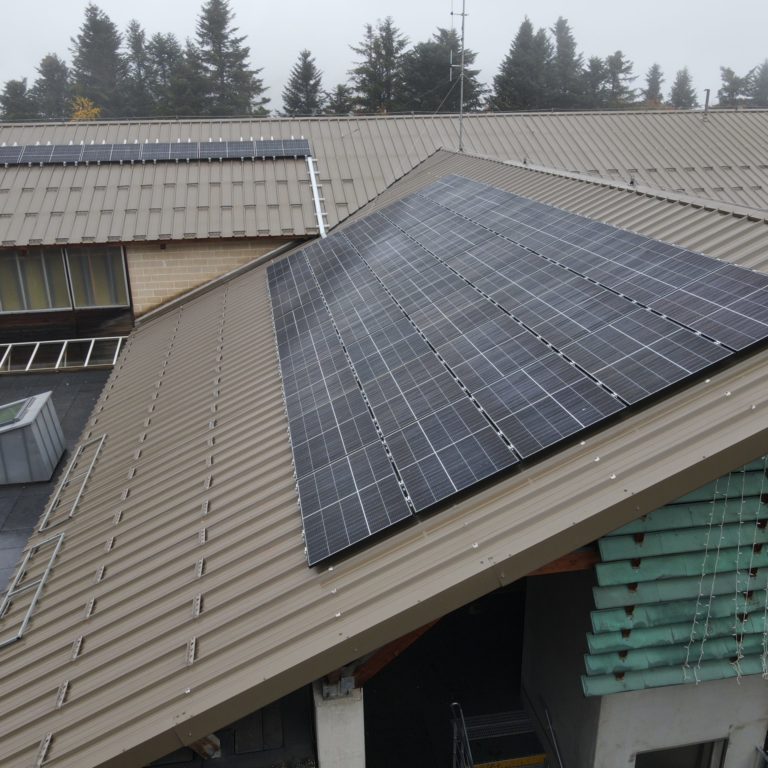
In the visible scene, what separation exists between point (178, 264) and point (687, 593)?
1699 centimetres

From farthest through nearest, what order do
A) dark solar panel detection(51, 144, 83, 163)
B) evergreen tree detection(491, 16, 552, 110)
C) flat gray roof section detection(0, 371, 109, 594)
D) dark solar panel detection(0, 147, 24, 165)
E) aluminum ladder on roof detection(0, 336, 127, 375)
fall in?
evergreen tree detection(491, 16, 552, 110) → dark solar panel detection(51, 144, 83, 163) → dark solar panel detection(0, 147, 24, 165) → aluminum ladder on roof detection(0, 336, 127, 375) → flat gray roof section detection(0, 371, 109, 594)

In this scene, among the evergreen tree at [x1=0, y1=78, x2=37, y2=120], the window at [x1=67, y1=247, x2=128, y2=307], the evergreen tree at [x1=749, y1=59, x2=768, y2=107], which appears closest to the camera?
the window at [x1=67, y1=247, x2=128, y2=307]

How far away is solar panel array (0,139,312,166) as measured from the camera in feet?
76.2

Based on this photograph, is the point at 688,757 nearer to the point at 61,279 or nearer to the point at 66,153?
the point at 61,279

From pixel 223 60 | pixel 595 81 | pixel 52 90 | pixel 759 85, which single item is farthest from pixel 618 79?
pixel 52 90

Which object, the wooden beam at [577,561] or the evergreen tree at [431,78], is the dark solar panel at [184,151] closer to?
the wooden beam at [577,561]

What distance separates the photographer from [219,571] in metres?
8.30

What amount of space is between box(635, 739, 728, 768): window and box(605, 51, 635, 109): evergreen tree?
296 feet

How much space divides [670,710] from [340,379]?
642cm

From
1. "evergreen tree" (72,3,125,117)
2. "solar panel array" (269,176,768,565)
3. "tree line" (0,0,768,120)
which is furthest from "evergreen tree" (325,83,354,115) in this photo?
"solar panel array" (269,176,768,565)

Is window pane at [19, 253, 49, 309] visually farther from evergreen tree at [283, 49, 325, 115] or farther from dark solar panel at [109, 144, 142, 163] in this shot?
evergreen tree at [283, 49, 325, 115]

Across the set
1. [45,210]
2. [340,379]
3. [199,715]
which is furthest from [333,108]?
[199,715]

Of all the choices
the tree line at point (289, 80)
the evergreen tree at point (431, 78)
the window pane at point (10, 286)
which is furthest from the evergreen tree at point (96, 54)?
the window pane at point (10, 286)

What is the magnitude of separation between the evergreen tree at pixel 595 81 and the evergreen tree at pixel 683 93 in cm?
1779
